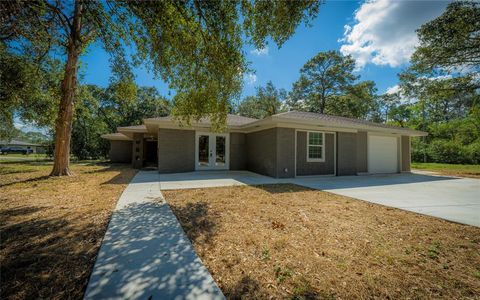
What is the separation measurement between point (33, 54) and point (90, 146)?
74.4ft

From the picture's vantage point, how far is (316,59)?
2570cm

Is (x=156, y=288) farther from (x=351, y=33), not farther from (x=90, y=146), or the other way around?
(x=90, y=146)

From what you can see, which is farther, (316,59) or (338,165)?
(316,59)

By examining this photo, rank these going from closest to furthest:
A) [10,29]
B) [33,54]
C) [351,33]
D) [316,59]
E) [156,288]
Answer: [156,288] < [10,29] < [33,54] < [351,33] < [316,59]

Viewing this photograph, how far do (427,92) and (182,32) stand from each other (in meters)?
17.1

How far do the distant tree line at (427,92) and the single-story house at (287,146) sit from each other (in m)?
2.62

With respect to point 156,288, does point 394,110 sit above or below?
above

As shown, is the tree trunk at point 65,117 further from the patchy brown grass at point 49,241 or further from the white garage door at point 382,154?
the white garage door at point 382,154

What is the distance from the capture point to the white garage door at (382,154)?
1238cm

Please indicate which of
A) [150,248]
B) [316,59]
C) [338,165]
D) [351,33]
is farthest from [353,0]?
[316,59]

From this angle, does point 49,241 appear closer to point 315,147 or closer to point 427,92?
point 315,147

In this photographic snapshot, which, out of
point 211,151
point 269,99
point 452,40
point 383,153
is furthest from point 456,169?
point 269,99

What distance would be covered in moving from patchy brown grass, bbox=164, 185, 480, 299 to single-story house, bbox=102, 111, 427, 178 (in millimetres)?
5080

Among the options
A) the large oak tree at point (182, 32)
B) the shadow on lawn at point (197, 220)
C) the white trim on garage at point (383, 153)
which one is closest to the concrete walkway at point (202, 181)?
the shadow on lawn at point (197, 220)
